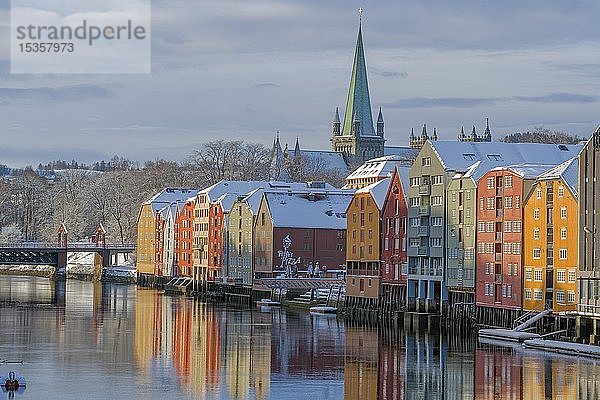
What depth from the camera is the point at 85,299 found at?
112 meters

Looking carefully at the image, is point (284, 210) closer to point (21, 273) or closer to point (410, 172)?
point (410, 172)

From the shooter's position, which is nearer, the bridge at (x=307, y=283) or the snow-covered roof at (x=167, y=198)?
the bridge at (x=307, y=283)

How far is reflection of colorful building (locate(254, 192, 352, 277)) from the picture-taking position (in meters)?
111

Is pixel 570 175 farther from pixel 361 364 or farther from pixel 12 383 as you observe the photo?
pixel 12 383

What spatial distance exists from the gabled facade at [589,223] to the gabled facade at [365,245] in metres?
24.0

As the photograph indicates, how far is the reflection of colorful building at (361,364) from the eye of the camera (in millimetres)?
49594

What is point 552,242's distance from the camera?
71.0m

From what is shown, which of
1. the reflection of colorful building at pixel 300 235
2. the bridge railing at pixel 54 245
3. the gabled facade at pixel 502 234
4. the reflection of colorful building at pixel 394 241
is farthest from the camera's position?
the bridge railing at pixel 54 245

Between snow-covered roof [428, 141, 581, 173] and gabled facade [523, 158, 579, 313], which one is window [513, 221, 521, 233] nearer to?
gabled facade [523, 158, 579, 313]

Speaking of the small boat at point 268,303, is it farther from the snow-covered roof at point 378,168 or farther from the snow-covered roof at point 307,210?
the snow-covered roof at point 378,168

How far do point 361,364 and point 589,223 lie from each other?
16428 mm

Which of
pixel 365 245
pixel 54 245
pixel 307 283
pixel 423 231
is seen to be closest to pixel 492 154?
pixel 423 231

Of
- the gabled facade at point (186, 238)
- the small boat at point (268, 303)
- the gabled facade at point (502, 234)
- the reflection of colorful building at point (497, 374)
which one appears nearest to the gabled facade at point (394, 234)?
the gabled facade at point (502, 234)

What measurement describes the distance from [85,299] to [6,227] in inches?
3519
